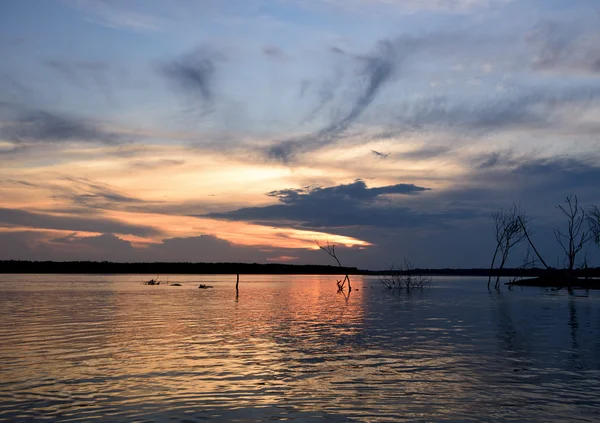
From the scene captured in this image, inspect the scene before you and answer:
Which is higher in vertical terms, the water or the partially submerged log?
the partially submerged log

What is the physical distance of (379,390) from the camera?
16.1 m

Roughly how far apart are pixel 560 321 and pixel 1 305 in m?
47.9

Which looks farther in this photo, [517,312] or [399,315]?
[517,312]

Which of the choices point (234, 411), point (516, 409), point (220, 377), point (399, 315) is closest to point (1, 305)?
point (399, 315)

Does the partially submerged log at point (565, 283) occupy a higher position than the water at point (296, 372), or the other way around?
the partially submerged log at point (565, 283)

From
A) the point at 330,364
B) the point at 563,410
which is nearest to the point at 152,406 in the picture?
the point at 330,364

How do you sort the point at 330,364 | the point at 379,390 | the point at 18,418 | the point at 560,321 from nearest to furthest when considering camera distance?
the point at 18,418
the point at 379,390
the point at 330,364
the point at 560,321

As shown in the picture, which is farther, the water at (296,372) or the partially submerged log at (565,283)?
the partially submerged log at (565,283)

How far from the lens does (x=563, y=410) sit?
1386 centimetres

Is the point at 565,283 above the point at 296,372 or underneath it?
above

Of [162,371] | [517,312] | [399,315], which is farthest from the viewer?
[517,312]

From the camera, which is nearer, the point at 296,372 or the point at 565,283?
the point at 296,372

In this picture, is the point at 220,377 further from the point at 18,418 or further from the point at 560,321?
the point at 560,321

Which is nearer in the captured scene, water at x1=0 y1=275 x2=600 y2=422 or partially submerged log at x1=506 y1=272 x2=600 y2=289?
water at x1=0 y1=275 x2=600 y2=422
